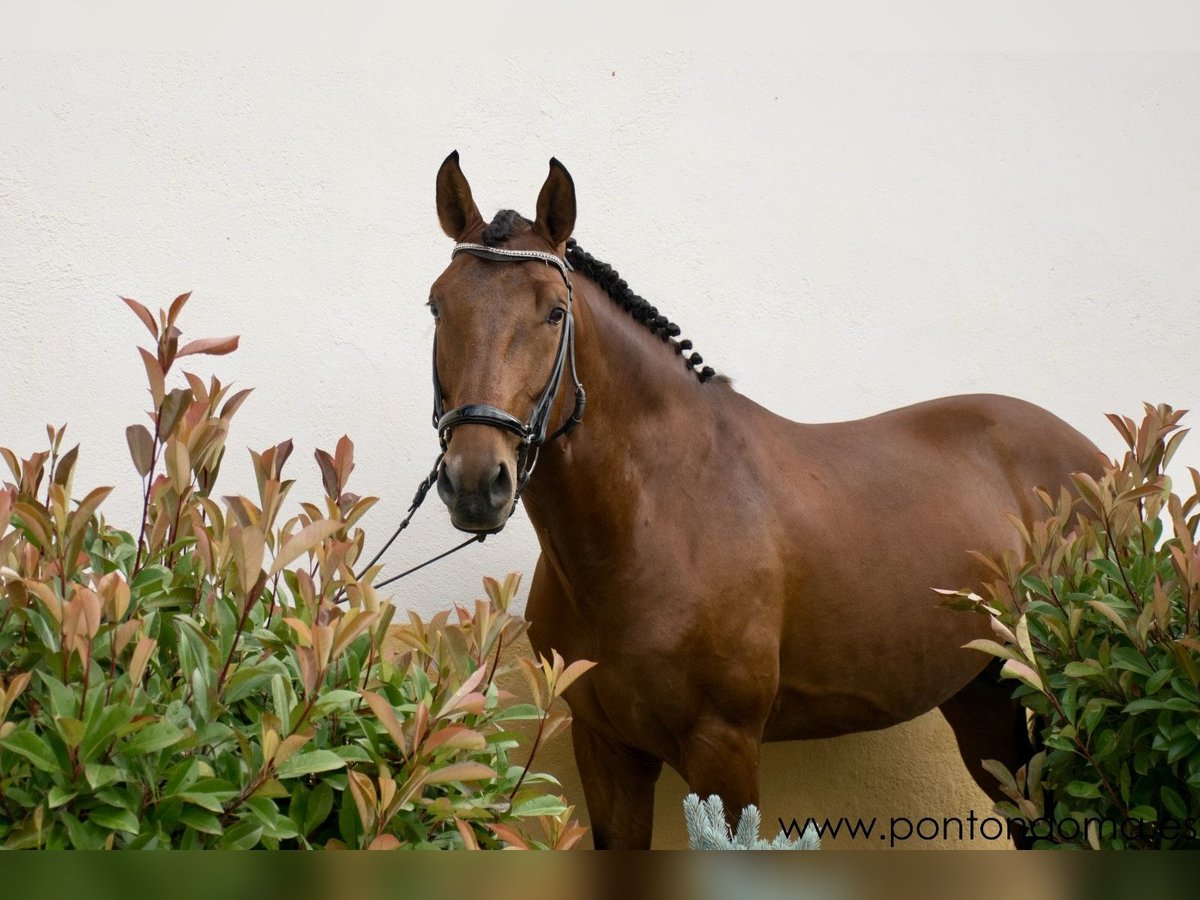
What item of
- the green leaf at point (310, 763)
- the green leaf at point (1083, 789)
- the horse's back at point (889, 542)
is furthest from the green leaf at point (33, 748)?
the horse's back at point (889, 542)

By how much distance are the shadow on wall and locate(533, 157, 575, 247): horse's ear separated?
1.15 m

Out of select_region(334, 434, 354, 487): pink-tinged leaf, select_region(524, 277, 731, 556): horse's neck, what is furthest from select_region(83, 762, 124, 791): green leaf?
select_region(524, 277, 731, 556): horse's neck

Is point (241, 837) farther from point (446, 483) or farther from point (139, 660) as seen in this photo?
point (446, 483)

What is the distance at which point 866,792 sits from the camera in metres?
3.21

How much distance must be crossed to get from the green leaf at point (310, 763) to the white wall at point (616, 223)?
5.98ft

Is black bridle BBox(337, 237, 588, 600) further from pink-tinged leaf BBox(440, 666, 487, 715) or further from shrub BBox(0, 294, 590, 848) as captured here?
pink-tinged leaf BBox(440, 666, 487, 715)

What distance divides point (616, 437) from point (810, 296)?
3.42ft

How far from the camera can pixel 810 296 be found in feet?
10.9

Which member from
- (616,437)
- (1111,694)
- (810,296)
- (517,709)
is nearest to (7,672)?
(517,709)

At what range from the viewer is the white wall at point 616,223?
3.12m

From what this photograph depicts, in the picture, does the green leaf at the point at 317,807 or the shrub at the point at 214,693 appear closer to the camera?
the shrub at the point at 214,693

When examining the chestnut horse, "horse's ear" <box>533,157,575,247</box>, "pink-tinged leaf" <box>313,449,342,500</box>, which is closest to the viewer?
"pink-tinged leaf" <box>313,449,342,500</box>

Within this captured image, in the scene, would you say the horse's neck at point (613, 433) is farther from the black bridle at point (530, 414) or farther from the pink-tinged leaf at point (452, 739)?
the pink-tinged leaf at point (452, 739)

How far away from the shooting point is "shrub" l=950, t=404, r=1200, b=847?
1912 millimetres
